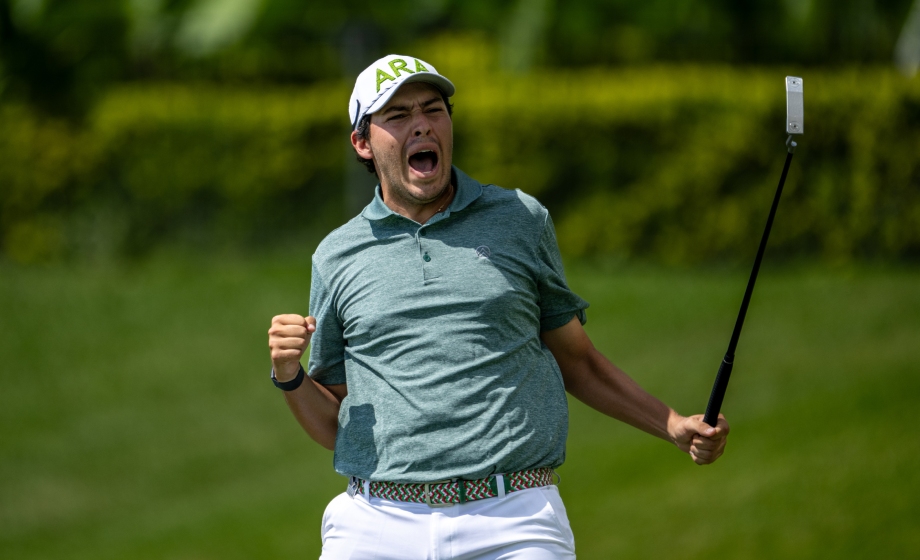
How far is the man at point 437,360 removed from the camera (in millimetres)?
3086

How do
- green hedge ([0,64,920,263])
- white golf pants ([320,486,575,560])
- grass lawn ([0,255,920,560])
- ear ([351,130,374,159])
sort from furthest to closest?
green hedge ([0,64,920,263])
grass lawn ([0,255,920,560])
ear ([351,130,374,159])
white golf pants ([320,486,575,560])

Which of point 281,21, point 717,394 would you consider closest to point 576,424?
point 717,394

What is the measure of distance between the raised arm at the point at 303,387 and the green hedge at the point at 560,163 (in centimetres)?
836

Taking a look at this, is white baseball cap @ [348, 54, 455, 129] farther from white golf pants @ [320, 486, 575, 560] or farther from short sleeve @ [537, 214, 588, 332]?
white golf pants @ [320, 486, 575, 560]

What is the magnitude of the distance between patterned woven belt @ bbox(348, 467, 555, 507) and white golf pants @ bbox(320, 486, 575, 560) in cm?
2

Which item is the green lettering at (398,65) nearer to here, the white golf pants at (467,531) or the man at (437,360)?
the man at (437,360)

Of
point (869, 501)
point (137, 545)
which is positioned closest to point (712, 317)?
point (869, 501)

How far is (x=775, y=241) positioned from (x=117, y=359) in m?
6.35

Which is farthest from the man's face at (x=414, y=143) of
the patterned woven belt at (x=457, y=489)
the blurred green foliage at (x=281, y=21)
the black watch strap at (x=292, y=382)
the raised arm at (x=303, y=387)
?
the patterned woven belt at (x=457, y=489)

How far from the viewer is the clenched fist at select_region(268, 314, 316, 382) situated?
318 cm

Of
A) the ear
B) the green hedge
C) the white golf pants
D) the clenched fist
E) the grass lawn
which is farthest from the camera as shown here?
the green hedge

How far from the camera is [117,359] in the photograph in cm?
1156

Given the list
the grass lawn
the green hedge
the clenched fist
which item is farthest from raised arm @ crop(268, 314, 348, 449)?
the green hedge

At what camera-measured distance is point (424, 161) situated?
336 centimetres
